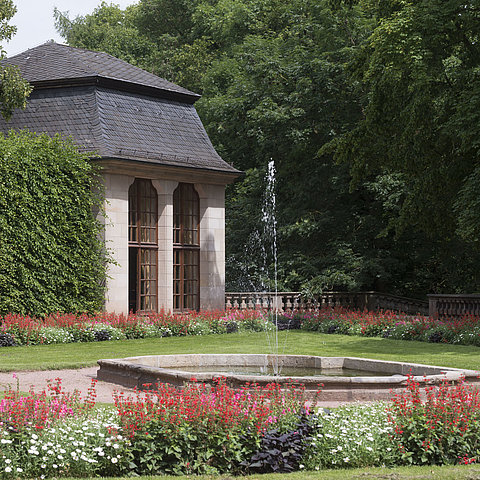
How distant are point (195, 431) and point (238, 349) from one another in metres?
11.9

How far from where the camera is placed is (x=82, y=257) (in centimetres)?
2538

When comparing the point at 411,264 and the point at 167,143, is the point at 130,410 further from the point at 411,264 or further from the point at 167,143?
the point at 411,264

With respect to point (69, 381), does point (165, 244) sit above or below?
above

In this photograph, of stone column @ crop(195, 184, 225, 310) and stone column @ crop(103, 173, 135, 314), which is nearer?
stone column @ crop(103, 173, 135, 314)

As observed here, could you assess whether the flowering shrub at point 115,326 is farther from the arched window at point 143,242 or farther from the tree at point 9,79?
the tree at point 9,79

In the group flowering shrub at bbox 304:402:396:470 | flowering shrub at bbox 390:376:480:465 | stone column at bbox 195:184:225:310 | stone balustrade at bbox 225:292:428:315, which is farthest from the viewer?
stone balustrade at bbox 225:292:428:315

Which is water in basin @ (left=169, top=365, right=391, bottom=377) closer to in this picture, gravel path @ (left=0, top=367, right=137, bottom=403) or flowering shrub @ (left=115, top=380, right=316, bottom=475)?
gravel path @ (left=0, top=367, right=137, bottom=403)

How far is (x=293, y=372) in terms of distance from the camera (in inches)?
605

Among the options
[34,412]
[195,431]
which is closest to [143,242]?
[34,412]

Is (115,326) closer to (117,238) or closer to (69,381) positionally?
(117,238)

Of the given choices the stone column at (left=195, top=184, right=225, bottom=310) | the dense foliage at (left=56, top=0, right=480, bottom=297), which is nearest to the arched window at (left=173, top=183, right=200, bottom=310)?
the stone column at (left=195, top=184, right=225, bottom=310)

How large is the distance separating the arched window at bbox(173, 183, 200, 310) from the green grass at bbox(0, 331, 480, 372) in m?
4.46

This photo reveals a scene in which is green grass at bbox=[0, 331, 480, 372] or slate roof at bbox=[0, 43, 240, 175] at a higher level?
slate roof at bbox=[0, 43, 240, 175]

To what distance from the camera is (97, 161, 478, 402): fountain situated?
40.4 ft
